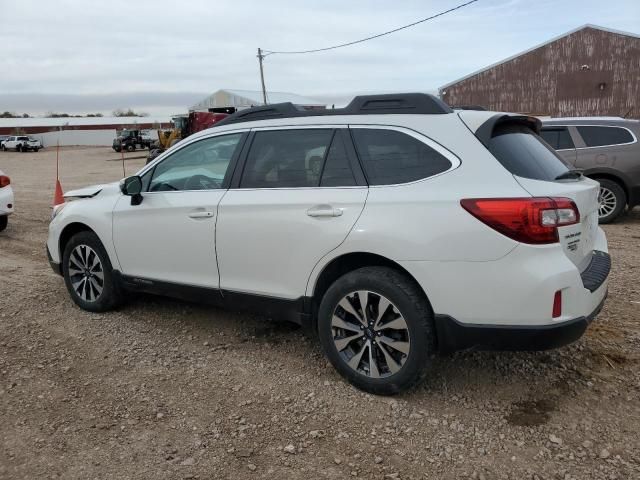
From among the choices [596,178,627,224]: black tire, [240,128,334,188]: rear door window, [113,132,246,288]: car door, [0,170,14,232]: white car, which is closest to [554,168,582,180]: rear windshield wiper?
[240,128,334,188]: rear door window

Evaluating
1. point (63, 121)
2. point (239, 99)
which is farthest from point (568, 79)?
point (63, 121)

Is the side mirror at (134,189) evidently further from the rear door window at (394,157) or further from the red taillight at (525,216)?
the red taillight at (525,216)

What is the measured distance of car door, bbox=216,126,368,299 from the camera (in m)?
3.47

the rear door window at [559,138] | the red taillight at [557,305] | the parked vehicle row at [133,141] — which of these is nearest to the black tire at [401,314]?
the red taillight at [557,305]

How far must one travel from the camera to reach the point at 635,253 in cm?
679

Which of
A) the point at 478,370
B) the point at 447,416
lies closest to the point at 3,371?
the point at 447,416

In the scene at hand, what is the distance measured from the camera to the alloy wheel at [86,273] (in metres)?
4.97

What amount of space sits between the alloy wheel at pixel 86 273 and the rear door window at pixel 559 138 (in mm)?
7147

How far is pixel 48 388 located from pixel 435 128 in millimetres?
2980

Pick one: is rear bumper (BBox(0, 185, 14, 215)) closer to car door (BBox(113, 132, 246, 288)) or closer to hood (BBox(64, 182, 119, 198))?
hood (BBox(64, 182, 119, 198))

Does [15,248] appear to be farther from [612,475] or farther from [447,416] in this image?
[612,475]

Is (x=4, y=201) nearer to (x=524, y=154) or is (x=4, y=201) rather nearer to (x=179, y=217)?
(x=179, y=217)

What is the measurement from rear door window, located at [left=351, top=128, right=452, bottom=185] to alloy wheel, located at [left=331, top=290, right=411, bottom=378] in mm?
709

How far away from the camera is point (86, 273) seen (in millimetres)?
5066
